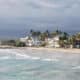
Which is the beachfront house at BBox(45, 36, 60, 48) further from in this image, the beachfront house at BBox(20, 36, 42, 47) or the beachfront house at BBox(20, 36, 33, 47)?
the beachfront house at BBox(20, 36, 33, 47)

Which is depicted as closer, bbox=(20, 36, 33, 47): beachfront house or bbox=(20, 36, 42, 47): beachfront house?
bbox=(20, 36, 42, 47): beachfront house

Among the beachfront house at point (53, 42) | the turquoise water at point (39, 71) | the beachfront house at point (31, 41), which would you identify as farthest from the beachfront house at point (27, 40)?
the turquoise water at point (39, 71)

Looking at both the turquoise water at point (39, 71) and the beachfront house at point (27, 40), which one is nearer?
the turquoise water at point (39, 71)

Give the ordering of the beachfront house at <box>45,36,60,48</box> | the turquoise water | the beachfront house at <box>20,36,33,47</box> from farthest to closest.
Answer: the beachfront house at <box>20,36,33,47</box> → the beachfront house at <box>45,36,60,48</box> → the turquoise water

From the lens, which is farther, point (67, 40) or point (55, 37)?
point (55, 37)

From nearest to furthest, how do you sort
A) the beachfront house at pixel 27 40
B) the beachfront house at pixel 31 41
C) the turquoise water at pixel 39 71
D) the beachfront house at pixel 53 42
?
the turquoise water at pixel 39 71, the beachfront house at pixel 53 42, the beachfront house at pixel 31 41, the beachfront house at pixel 27 40

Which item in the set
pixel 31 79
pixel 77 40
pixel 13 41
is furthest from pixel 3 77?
pixel 13 41

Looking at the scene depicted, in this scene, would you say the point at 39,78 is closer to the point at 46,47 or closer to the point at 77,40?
the point at 77,40

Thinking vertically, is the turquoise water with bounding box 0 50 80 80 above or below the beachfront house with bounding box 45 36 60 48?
below

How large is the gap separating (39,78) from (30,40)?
217 ft

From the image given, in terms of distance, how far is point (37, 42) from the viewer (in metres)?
83.7

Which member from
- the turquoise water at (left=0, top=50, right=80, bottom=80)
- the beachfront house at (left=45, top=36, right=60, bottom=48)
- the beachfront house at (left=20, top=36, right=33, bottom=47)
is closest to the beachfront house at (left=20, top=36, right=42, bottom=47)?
the beachfront house at (left=20, top=36, right=33, bottom=47)

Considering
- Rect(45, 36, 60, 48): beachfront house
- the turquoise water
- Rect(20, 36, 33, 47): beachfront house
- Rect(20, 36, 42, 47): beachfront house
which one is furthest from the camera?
Rect(20, 36, 33, 47): beachfront house

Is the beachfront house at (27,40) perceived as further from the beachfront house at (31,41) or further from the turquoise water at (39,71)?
the turquoise water at (39,71)
